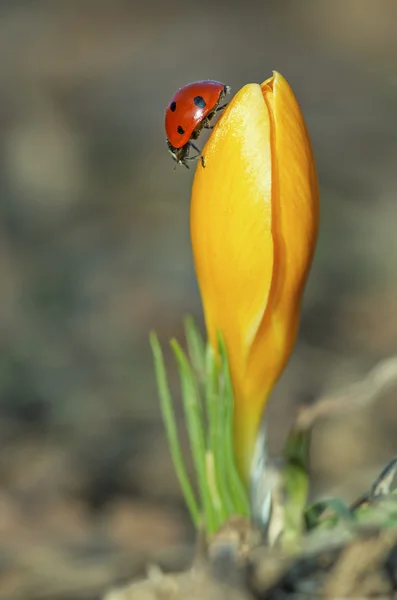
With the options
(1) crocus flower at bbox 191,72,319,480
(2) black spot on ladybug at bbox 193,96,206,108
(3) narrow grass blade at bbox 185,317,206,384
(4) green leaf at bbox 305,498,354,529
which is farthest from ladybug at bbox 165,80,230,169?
(4) green leaf at bbox 305,498,354,529

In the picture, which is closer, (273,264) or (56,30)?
(273,264)

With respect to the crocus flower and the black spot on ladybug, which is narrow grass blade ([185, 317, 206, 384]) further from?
the black spot on ladybug

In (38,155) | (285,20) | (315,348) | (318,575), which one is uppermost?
(285,20)

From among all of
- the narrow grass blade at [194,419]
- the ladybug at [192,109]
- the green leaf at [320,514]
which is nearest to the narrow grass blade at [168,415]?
the narrow grass blade at [194,419]

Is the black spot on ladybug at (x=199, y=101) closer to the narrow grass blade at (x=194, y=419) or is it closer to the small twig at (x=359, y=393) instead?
the narrow grass blade at (x=194, y=419)

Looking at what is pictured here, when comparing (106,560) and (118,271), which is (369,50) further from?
(106,560)

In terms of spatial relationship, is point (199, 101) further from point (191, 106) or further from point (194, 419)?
point (194, 419)

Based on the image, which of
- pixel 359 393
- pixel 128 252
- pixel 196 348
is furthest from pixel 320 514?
pixel 128 252

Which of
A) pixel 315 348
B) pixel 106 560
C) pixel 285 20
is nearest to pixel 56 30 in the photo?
pixel 285 20
